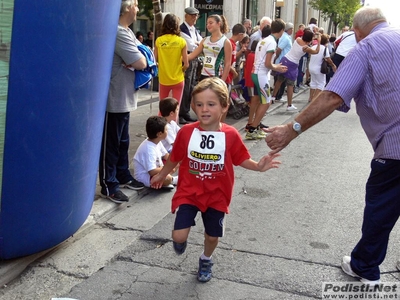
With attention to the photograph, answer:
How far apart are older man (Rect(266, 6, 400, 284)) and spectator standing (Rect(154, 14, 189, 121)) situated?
3862 mm

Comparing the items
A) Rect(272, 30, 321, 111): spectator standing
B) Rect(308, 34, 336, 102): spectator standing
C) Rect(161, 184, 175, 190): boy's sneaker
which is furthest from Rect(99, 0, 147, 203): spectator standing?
Rect(308, 34, 336, 102): spectator standing

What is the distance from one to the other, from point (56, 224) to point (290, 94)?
816cm

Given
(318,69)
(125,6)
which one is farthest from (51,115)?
(318,69)

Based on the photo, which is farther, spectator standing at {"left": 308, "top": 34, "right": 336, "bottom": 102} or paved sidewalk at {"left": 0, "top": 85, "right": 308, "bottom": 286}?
spectator standing at {"left": 308, "top": 34, "right": 336, "bottom": 102}

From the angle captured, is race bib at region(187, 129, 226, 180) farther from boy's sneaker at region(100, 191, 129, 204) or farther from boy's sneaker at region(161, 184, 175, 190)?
boy's sneaker at region(161, 184, 175, 190)

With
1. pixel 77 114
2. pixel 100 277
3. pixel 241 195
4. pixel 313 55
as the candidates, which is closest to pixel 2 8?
pixel 77 114

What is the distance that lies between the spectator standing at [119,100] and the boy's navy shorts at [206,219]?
157cm

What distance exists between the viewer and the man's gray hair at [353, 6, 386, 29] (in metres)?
3.27

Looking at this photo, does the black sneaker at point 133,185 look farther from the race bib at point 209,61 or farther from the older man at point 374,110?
the race bib at point 209,61

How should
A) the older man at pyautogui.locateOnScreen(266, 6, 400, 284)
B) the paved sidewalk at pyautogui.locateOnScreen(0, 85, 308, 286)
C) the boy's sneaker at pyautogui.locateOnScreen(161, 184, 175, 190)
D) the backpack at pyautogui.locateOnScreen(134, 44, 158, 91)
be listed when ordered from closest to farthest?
the older man at pyautogui.locateOnScreen(266, 6, 400, 284), the paved sidewalk at pyautogui.locateOnScreen(0, 85, 308, 286), the backpack at pyautogui.locateOnScreen(134, 44, 158, 91), the boy's sneaker at pyautogui.locateOnScreen(161, 184, 175, 190)

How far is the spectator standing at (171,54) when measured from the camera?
273 inches

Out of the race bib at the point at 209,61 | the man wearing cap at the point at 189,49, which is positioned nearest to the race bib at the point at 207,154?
the race bib at the point at 209,61

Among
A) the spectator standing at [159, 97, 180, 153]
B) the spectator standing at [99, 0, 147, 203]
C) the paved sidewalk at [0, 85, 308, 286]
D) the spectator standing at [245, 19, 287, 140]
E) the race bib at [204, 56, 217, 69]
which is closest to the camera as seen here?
the paved sidewalk at [0, 85, 308, 286]

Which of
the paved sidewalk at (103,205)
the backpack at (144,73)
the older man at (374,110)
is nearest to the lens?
the older man at (374,110)
